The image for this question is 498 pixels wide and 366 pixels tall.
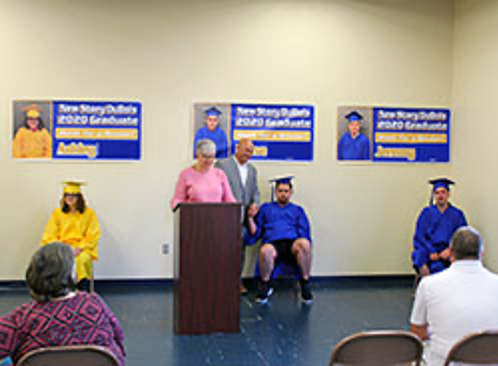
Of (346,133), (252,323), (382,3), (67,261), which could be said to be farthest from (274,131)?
(67,261)

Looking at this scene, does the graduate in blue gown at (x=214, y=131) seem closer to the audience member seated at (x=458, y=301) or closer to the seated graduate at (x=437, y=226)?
the seated graduate at (x=437, y=226)

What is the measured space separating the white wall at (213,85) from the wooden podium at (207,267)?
187 centimetres

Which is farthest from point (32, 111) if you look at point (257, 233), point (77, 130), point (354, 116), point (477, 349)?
point (477, 349)

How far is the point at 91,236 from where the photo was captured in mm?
5688

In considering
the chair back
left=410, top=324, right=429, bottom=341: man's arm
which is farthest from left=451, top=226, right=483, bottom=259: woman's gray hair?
the chair back

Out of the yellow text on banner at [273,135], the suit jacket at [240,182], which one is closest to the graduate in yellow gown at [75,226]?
the suit jacket at [240,182]

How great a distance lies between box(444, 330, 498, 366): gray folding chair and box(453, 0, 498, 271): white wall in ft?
12.1

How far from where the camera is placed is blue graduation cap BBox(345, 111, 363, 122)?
643 centimetres

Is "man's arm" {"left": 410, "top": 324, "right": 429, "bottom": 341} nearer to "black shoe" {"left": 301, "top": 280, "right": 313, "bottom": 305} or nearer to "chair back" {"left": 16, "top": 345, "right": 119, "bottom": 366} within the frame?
"chair back" {"left": 16, "top": 345, "right": 119, "bottom": 366}

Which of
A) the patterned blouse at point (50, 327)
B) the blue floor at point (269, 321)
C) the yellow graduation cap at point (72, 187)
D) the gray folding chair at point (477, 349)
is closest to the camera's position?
the patterned blouse at point (50, 327)

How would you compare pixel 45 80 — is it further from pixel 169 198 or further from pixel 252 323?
pixel 252 323

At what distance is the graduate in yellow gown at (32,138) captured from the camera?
5.98m

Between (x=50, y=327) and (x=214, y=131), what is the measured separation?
4298mm

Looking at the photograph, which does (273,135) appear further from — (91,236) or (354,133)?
(91,236)
